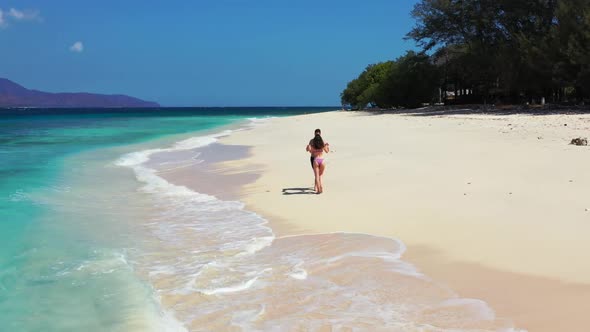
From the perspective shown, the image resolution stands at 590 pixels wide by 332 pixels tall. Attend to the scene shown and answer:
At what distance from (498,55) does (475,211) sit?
1445 inches

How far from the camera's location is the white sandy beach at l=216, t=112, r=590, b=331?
4980 millimetres

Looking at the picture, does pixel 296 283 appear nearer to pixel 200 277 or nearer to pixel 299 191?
pixel 200 277

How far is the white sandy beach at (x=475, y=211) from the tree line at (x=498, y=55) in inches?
818

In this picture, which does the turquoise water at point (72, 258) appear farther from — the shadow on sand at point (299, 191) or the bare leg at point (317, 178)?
the bare leg at point (317, 178)

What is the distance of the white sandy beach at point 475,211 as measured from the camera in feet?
16.3

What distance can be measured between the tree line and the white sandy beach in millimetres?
20789

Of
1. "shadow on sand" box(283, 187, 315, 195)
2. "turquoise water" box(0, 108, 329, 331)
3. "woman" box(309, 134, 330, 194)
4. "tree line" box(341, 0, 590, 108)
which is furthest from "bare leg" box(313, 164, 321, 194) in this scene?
"tree line" box(341, 0, 590, 108)

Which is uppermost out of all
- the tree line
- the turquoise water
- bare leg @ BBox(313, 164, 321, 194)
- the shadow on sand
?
the tree line

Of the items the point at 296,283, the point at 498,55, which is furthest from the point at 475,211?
the point at 498,55

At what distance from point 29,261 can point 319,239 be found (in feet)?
12.2

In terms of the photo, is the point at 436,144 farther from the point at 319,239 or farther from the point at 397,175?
the point at 319,239

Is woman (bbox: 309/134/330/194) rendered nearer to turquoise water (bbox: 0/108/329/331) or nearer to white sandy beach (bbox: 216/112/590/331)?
white sandy beach (bbox: 216/112/590/331)

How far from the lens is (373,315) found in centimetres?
463

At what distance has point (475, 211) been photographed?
25.6 ft
